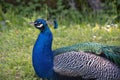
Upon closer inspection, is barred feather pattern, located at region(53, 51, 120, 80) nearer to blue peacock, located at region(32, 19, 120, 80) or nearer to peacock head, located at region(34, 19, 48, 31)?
blue peacock, located at region(32, 19, 120, 80)

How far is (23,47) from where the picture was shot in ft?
21.0

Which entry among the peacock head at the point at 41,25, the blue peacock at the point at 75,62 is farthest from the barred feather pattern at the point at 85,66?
the peacock head at the point at 41,25

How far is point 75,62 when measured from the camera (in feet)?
14.2

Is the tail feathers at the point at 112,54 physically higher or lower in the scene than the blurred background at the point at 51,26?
higher

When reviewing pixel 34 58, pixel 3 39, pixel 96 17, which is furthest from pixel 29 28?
pixel 34 58

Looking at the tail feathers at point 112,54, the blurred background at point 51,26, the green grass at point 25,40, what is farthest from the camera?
the blurred background at point 51,26

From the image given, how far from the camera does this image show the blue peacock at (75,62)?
4.32 m

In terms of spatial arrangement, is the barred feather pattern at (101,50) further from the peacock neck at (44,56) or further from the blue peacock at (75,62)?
the peacock neck at (44,56)

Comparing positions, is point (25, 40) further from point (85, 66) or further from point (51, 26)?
point (85, 66)

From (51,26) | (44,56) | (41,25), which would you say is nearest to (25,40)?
(51,26)

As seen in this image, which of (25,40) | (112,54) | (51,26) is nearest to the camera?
(112,54)

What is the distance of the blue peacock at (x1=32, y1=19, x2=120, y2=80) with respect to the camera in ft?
14.2

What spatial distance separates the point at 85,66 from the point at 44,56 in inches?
16.8

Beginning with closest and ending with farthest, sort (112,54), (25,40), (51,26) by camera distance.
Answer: (112,54), (25,40), (51,26)
